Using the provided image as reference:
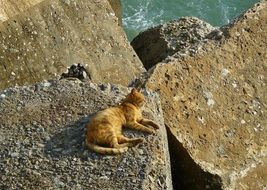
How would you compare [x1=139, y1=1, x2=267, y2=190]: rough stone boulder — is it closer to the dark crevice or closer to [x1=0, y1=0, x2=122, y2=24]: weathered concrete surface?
the dark crevice

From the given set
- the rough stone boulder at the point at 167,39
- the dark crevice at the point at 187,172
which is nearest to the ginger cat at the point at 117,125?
the dark crevice at the point at 187,172

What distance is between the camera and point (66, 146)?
5.34 metres

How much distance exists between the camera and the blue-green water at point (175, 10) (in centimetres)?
1519

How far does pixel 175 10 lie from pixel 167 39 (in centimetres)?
719

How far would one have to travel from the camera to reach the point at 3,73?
24.6 feet

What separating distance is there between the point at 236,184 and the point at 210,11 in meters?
9.87

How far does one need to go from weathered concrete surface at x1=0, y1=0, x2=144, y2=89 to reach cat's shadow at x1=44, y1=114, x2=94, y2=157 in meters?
2.10

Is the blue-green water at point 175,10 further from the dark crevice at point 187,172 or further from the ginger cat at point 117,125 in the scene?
the ginger cat at point 117,125

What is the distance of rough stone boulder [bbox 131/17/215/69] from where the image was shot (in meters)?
8.38

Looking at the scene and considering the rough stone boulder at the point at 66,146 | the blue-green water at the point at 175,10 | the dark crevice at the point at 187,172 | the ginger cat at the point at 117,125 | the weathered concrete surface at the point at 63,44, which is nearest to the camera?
the rough stone boulder at the point at 66,146

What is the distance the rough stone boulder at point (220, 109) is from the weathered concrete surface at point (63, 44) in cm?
150

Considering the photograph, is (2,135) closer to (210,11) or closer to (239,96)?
(239,96)

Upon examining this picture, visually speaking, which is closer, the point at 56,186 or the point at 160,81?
the point at 56,186

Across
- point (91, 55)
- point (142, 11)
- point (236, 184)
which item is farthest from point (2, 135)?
point (142, 11)
